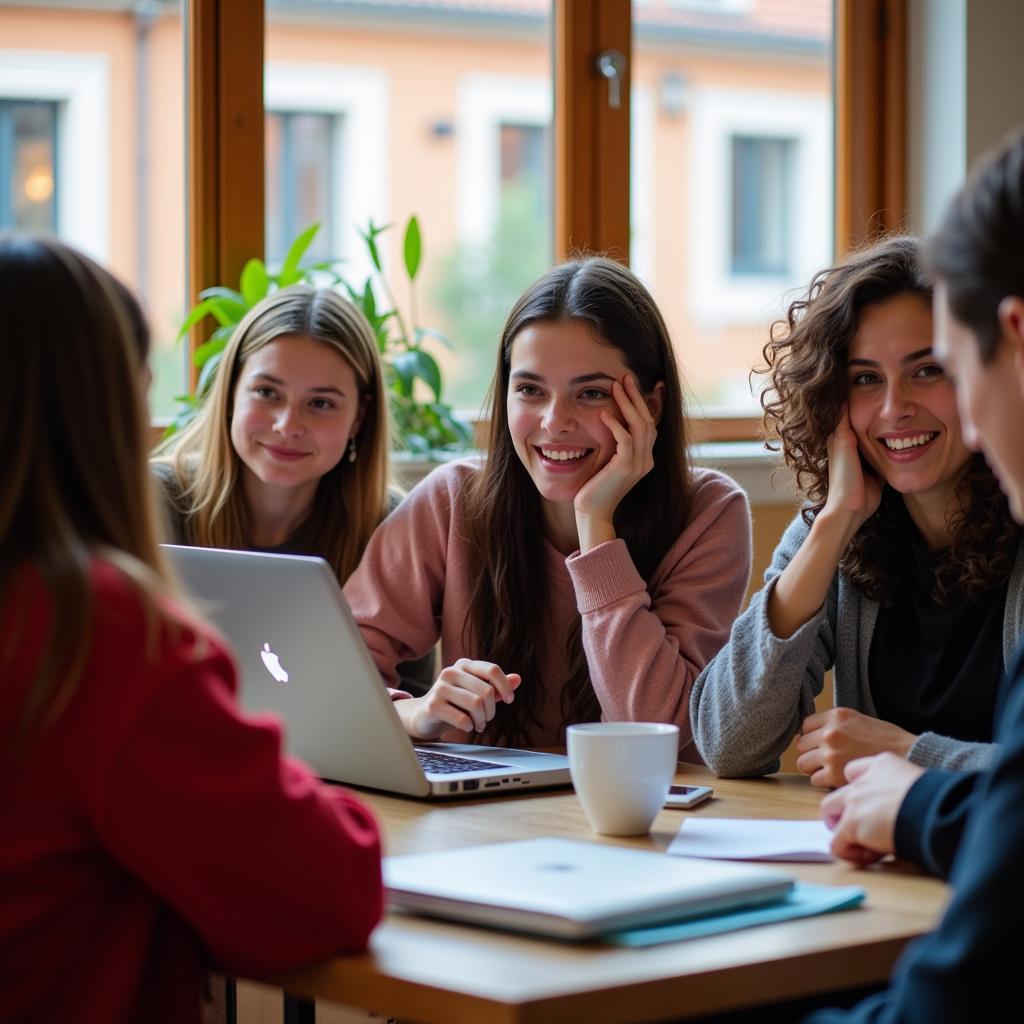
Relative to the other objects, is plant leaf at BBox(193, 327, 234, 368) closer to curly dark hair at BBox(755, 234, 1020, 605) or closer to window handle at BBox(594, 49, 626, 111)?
window handle at BBox(594, 49, 626, 111)

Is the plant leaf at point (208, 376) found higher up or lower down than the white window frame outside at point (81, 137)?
lower down

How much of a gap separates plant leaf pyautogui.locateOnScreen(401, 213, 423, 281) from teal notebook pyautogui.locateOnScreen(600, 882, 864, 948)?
2155 millimetres

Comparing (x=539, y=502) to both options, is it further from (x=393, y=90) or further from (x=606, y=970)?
(x=393, y=90)

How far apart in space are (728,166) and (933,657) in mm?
3924

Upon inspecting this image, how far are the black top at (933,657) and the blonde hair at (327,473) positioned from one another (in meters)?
0.95

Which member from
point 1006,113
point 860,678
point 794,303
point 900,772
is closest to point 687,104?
point 1006,113

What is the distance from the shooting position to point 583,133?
11.6 ft

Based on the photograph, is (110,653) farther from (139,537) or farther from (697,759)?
(697,759)

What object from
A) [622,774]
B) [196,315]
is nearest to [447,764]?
[622,774]

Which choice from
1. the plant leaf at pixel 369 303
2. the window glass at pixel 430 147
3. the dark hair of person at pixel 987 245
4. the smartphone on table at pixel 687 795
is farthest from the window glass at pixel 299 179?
the dark hair of person at pixel 987 245

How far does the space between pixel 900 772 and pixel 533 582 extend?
87cm

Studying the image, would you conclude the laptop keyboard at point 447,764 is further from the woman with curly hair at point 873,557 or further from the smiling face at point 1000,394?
the smiling face at point 1000,394

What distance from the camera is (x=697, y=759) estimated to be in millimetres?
1959

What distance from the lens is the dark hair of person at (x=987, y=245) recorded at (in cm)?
100
